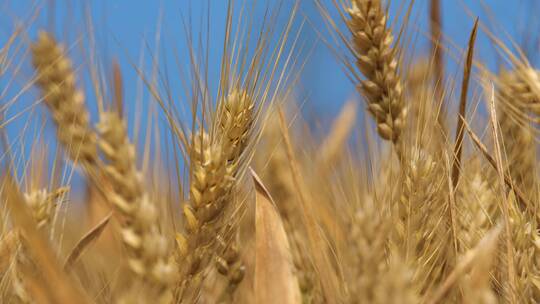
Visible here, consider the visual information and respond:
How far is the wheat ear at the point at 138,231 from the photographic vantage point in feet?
1.65

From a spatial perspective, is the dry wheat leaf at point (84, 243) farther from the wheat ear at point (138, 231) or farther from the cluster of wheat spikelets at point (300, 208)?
the wheat ear at point (138, 231)

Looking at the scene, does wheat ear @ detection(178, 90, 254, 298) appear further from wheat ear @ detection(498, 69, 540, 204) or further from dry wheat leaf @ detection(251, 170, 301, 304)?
wheat ear @ detection(498, 69, 540, 204)

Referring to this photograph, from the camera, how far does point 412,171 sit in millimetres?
764

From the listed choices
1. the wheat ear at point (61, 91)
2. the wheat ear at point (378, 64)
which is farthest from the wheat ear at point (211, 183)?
the wheat ear at point (61, 91)

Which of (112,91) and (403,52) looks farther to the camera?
(403,52)

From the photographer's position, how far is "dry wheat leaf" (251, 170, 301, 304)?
2.23 feet

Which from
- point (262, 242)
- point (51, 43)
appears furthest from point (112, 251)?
point (262, 242)

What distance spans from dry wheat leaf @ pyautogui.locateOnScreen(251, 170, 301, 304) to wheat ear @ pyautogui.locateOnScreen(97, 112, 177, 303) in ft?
0.56

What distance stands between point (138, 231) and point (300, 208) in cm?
36

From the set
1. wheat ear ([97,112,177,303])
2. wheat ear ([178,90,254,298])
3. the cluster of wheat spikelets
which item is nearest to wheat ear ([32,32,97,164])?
the cluster of wheat spikelets

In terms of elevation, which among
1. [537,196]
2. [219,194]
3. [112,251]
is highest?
[219,194]

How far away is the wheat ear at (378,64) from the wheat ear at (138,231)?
42 centimetres

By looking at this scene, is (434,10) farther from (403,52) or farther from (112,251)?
(112,251)

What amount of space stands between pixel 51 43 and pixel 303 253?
0.52m
